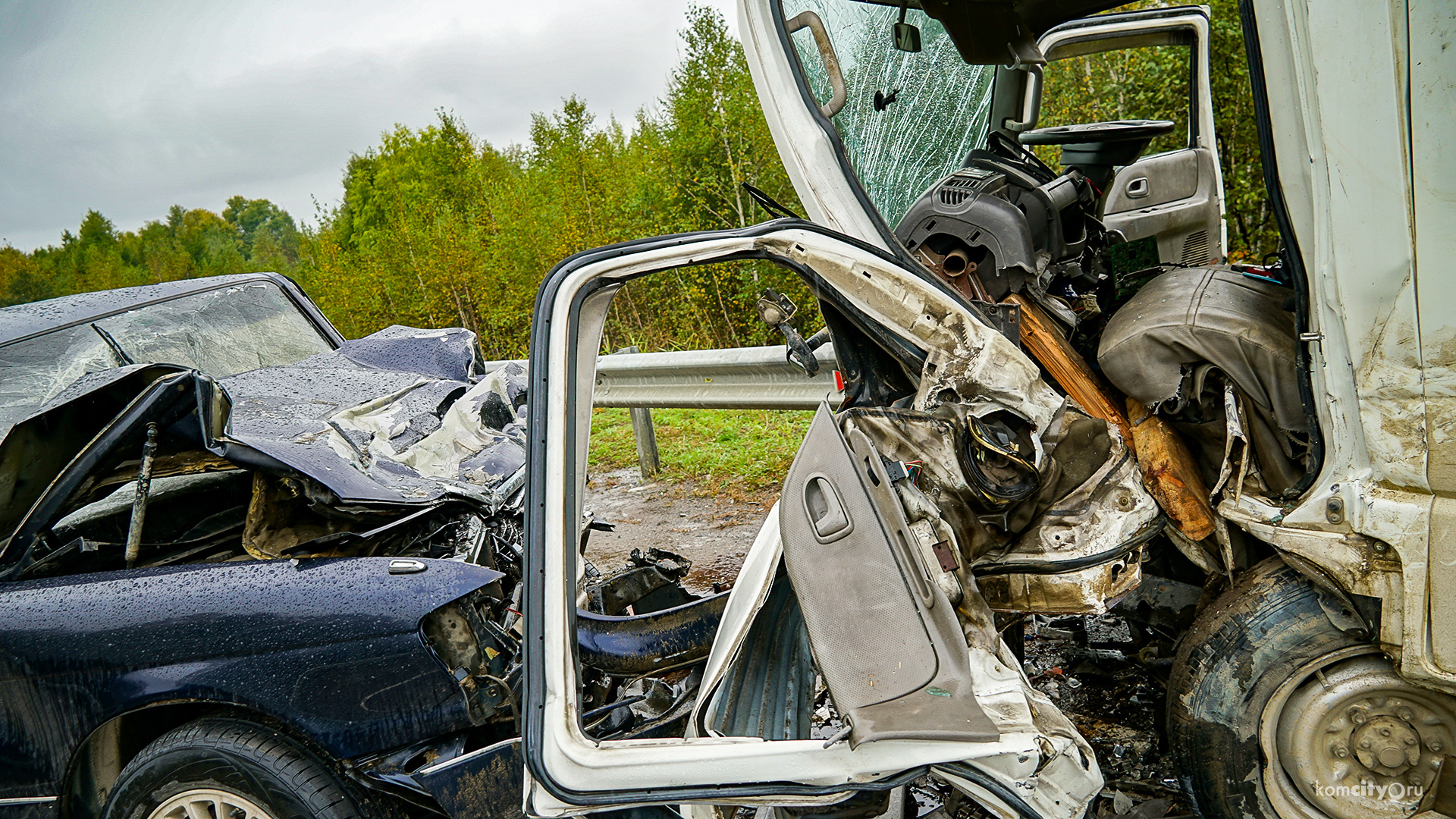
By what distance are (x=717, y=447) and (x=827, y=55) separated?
14.1 feet

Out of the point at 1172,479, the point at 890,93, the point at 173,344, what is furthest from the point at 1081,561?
the point at 173,344

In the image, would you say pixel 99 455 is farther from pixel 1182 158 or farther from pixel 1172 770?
pixel 1182 158

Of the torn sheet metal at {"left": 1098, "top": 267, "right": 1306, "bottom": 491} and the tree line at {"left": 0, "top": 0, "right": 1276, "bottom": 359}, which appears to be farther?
the tree line at {"left": 0, "top": 0, "right": 1276, "bottom": 359}

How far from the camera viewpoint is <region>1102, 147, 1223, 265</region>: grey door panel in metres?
3.15

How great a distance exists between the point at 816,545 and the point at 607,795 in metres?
0.72

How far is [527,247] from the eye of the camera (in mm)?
16500

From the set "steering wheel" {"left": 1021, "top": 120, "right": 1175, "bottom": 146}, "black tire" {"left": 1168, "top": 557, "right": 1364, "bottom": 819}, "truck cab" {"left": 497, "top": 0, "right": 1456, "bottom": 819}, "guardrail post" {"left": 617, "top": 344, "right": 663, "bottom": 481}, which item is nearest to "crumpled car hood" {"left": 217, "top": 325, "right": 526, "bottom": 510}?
"truck cab" {"left": 497, "top": 0, "right": 1456, "bottom": 819}

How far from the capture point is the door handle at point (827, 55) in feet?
8.31

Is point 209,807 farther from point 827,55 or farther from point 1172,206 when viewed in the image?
point 1172,206

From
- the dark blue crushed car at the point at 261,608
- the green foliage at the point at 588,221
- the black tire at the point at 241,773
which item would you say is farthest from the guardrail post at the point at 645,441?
the black tire at the point at 241,773

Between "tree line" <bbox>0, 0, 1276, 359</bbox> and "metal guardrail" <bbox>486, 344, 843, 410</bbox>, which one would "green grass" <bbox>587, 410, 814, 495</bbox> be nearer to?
"metal guardrail" <bbox>486, 344, 843, 410</bbox>

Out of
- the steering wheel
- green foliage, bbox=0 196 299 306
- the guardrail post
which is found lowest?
the guardrail post

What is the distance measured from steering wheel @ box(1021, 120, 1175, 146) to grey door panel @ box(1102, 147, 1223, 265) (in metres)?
0.15

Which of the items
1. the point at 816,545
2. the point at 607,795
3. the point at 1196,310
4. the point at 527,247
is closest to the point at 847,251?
the point at 816,545
